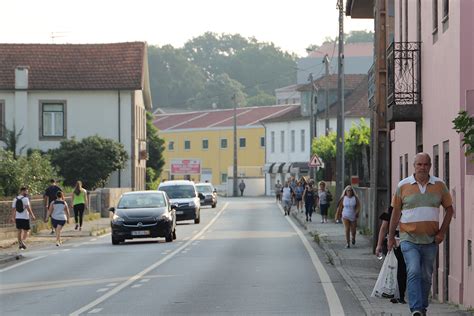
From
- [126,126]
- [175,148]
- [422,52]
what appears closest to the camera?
[422,52]

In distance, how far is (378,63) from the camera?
26.0 m

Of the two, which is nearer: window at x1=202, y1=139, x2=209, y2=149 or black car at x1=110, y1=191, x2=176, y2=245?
black car at x1=110, y1=191, x2=176, y2=245

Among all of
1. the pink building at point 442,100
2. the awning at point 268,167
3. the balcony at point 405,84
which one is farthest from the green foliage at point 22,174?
the awning at point 268,167

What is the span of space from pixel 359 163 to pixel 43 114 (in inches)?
710

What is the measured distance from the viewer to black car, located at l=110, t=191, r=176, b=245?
113ft

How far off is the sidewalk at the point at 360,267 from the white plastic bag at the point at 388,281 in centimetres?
15

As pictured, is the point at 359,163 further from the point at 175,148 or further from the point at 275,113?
the point at 175,148

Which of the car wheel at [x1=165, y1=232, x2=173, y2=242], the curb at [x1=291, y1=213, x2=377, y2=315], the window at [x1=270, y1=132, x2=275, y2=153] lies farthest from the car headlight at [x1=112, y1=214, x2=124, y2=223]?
the window at [x1=270, y1=132, x2=275, y2=153]

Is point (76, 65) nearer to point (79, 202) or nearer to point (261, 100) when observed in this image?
point (79, 202)

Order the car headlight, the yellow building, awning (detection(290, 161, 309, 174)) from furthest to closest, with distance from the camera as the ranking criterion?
the yellow building, awning (detection(290, 161, 309, 174)), the car headlight

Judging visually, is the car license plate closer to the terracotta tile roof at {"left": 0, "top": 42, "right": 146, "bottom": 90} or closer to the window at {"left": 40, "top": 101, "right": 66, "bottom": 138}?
the terracotta tile roof at {"left": 0, "top": 42, "right": 146, "bottom": 90}

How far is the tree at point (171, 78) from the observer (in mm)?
174000

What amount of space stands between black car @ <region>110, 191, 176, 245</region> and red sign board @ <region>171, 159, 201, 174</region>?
7636 cm

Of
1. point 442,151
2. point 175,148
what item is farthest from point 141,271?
point 175,148
